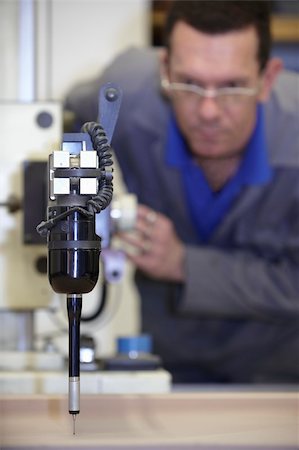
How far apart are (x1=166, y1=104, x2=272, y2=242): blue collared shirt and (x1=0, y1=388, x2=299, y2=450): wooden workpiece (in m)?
0.86

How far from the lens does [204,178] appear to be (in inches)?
82.0

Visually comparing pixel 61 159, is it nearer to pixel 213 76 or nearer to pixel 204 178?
pixel 213 76

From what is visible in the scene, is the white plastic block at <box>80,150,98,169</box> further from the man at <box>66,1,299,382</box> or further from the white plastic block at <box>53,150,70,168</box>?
the man at <box>66,1,299,382</box>

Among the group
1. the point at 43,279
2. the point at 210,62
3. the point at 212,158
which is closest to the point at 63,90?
the point at 212,158

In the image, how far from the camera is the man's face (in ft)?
5.68

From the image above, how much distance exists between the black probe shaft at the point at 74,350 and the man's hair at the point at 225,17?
44.0 inches

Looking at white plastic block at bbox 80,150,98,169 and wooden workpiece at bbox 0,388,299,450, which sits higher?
white plastic block at bbox 80,150,98,169

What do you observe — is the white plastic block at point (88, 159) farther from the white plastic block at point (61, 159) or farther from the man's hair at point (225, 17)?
the man's hair at point (225, 17)

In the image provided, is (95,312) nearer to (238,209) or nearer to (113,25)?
(238,209)

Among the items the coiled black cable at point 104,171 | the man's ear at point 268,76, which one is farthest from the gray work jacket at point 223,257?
the coiled black cable at point 104,171

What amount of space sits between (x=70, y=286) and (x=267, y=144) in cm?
136

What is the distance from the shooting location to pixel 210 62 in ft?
5.70

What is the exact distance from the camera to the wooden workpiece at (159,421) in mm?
915

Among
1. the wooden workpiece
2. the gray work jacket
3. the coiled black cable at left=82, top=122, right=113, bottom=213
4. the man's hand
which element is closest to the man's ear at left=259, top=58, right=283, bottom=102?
the gray work jacket
